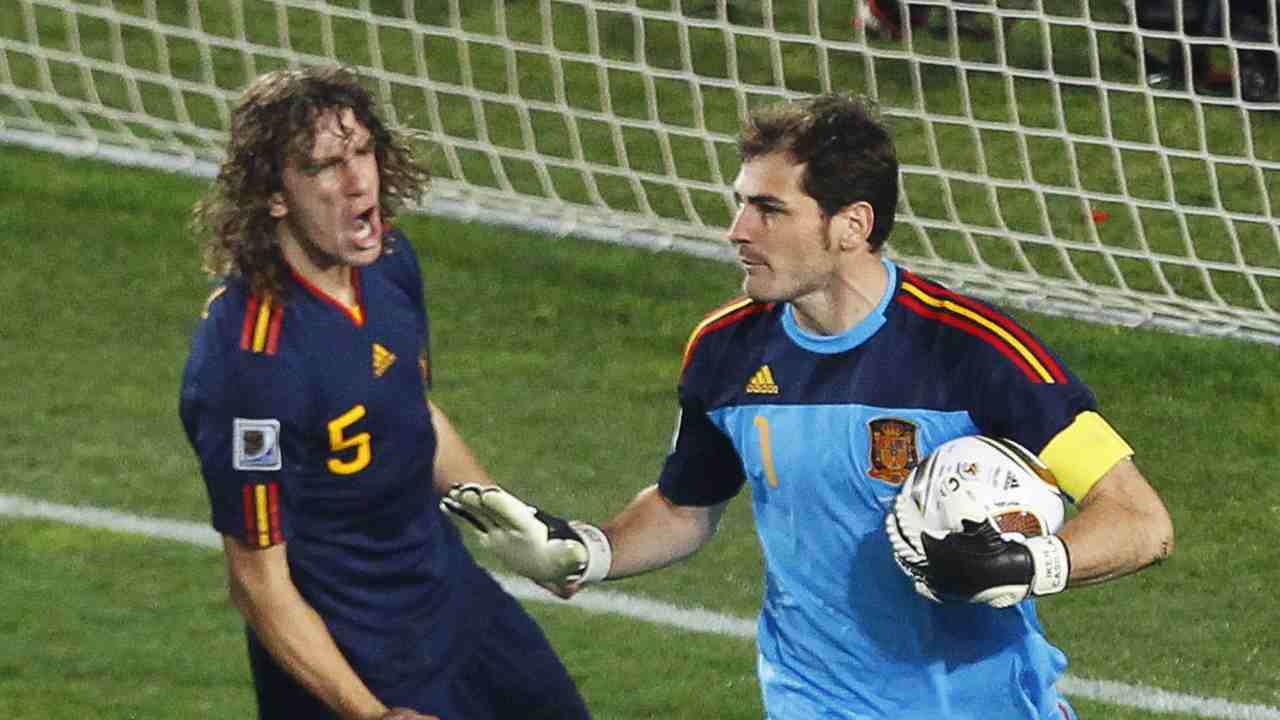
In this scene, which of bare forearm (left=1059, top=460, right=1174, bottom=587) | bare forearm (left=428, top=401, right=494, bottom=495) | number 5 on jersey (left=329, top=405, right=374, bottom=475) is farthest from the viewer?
bare forearm (left=428, top=401, right=494, bottom=495)

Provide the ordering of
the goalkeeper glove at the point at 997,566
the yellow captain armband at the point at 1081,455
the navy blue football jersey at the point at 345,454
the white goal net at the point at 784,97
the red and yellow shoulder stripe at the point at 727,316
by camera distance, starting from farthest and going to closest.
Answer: the white goal net at the point at 784,97 < the red and yellow shoulder stripe at the point at 727,316 < the navy blue football jersey at the point at 345,454 < the yellow captain armband at the point at 1081,455 < the goalkeeper glove at the point at 997,566

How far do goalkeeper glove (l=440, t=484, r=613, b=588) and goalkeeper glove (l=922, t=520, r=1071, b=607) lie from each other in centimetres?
93

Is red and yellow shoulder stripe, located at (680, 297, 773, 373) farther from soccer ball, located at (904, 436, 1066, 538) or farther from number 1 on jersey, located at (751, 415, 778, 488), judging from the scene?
soccer ball, located at (904, 436, 1066, 538)

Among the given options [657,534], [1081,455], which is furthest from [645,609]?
[1081,455]

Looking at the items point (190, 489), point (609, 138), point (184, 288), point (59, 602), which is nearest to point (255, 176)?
point (59, 602)

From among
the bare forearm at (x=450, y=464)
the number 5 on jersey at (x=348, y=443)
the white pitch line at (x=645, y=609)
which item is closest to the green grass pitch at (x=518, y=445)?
the white pitch line at (x=645, y=609)

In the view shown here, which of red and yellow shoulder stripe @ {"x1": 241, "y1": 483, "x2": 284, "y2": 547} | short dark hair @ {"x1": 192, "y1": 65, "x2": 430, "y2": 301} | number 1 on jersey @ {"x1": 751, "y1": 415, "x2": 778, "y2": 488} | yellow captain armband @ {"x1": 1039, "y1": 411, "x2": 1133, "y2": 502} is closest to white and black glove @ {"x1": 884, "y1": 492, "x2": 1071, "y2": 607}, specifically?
yellow captain armband @ {"x1": 1039, "y1": 411, "x2": 1133, "y2": 502}

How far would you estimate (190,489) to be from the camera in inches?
332

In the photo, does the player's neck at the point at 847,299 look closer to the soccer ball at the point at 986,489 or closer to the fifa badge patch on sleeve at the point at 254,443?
the soccer ball at the point at 986,489

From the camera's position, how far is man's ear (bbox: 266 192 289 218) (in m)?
5.02

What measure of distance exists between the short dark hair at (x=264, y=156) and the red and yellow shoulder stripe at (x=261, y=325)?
24 mm

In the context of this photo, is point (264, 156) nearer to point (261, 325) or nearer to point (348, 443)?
point (261, 325)

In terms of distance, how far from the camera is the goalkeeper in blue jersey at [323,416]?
4.92m

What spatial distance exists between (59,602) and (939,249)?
413 cm
